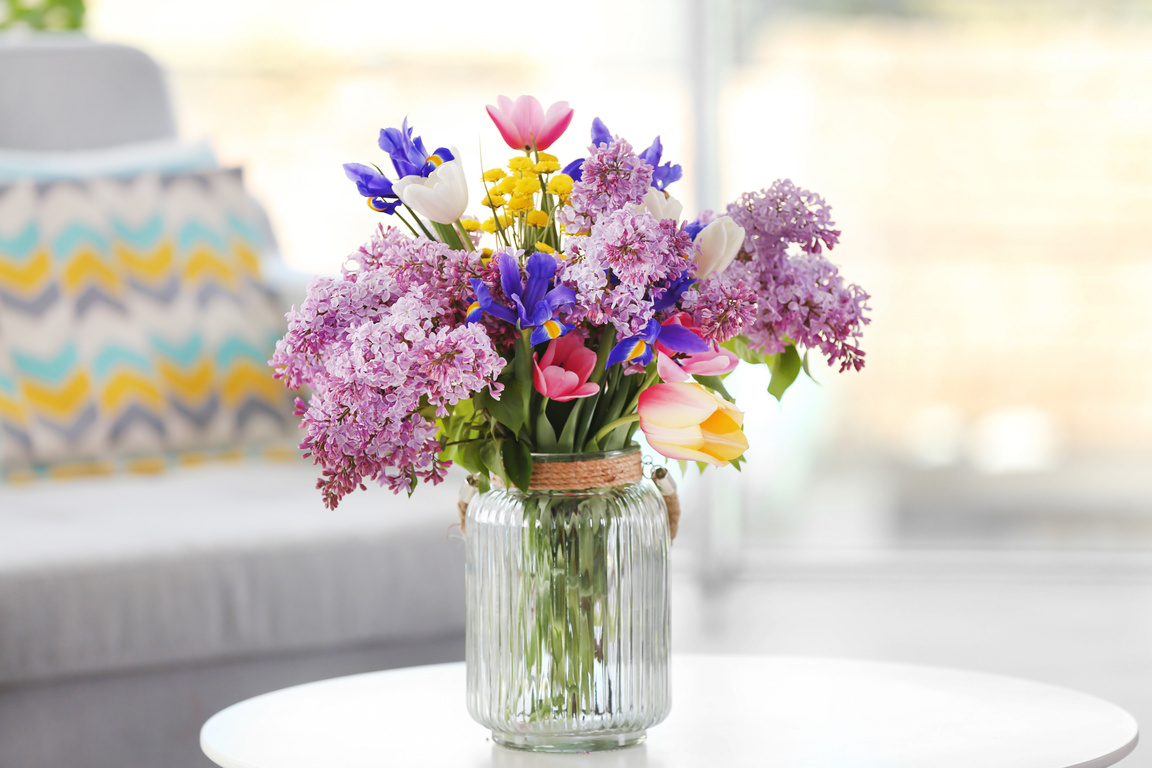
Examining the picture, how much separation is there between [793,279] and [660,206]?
130 millimetres

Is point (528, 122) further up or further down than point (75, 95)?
further down

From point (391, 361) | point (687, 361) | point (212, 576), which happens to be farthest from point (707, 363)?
point (212, 576)

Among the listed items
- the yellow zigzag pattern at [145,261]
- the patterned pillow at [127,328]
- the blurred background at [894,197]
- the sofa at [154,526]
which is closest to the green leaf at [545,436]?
the sofa at [154,526]

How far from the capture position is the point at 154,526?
4.71 feet

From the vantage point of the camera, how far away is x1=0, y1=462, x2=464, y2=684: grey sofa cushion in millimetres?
1317

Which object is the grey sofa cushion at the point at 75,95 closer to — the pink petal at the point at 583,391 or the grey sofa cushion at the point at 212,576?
the grey sofa cushion at the point at 212,576

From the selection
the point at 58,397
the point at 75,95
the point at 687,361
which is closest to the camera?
the point at 687,361

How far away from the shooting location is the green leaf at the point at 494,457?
87 cm

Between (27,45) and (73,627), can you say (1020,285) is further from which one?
(73,627)

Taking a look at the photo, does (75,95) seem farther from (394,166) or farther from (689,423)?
(689,423)

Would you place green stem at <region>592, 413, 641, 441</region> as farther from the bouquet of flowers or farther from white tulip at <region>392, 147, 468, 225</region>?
white tulip at <region>392, 147, 468, 225</region>

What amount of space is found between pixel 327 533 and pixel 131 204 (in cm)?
70

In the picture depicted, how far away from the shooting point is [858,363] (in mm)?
925

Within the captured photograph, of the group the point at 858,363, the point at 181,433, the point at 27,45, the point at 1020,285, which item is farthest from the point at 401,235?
the point at 1020,285
